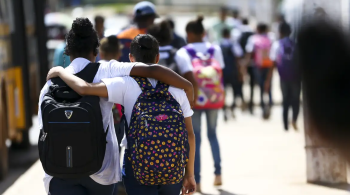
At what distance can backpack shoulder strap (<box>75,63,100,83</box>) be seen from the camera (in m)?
3.71

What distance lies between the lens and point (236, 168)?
802 cm

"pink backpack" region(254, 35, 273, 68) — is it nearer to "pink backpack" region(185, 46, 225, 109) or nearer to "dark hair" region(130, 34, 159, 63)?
"pink backpack" region(185, 46, 225, 109)

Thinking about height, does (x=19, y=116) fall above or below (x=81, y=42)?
below

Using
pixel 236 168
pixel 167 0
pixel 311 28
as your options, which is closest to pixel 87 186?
pixel 311 28

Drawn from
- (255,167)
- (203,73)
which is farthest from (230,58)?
(203,73)

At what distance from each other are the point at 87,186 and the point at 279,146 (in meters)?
6.09

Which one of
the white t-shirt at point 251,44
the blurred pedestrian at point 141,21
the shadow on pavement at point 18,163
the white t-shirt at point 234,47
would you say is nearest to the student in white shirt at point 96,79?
the blurred pedestrian at point 141,21

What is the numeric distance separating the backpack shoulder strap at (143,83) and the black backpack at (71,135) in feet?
0.83

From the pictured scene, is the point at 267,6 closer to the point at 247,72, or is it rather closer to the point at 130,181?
the point at 247,72

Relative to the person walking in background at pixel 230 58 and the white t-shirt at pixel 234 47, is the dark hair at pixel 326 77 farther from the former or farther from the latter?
the white t-shirt at pixel 234 47

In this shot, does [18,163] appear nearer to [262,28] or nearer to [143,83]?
[143,83]

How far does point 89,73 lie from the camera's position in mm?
3732

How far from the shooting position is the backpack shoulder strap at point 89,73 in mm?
3707

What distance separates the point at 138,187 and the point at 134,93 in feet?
1.74
